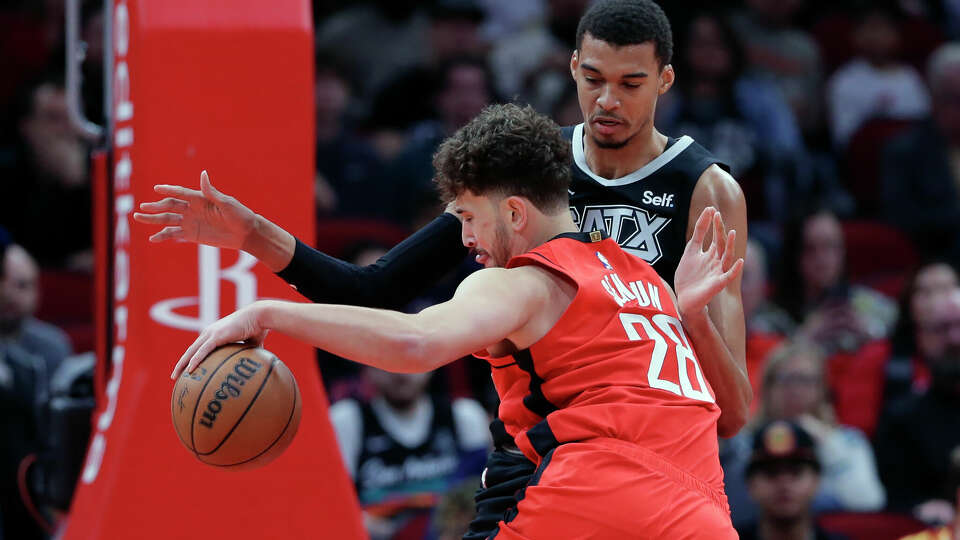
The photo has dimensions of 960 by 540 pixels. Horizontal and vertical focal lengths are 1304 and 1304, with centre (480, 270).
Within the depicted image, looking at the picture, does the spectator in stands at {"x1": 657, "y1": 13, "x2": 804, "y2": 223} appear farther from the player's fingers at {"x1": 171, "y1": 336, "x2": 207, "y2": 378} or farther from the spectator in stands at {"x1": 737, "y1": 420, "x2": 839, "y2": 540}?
Answer: the player's fingers at {"x1": 171, "y1": 336, "x2": 207, "y2": 378}

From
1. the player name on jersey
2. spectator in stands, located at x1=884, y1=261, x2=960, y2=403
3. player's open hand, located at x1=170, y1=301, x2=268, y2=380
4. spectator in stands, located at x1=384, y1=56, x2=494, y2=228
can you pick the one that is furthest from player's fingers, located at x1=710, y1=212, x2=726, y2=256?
spectator in stands, located at x1=384, y1=56, x2=494, y2=228

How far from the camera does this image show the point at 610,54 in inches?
152

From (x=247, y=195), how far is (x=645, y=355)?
184cm

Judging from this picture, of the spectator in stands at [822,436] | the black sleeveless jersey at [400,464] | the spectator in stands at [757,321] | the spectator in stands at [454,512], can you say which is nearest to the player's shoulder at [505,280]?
the spectator in stands at [454,512]

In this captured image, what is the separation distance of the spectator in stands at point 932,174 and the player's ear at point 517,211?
22.5 feet

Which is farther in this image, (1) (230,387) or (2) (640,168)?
(2) (640,168)

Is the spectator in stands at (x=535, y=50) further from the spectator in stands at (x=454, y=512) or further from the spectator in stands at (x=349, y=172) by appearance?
the spectator in stands at (x=454, y=512)

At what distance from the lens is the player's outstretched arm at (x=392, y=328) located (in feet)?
9.86

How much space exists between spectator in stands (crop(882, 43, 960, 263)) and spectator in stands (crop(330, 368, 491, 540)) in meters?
4.12

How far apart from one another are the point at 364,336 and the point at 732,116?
7109 millimetres

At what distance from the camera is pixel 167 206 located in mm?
3561

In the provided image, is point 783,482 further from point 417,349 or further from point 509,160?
point 417,349

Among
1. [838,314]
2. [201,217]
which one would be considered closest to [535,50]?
[838,314]

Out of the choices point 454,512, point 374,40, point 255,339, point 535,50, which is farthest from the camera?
point 535,50
